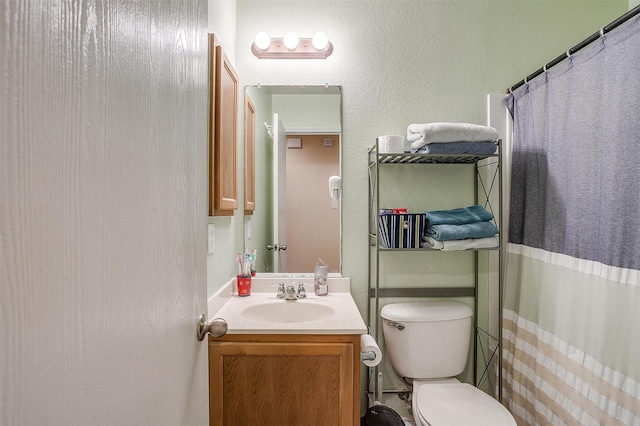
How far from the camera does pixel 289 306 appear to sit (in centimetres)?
160

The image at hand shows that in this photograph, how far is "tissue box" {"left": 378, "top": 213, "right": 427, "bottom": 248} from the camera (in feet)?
5.22

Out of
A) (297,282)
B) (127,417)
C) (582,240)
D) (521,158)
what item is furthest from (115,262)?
(521,158)

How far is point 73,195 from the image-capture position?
353mm

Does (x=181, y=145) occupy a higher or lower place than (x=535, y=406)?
higher

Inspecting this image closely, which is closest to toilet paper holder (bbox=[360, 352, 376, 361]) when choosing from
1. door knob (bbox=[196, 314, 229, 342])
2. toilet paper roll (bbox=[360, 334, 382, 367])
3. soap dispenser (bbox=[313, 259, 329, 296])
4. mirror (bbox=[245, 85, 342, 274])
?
toilet paper roll (bbox=[360, 334, 382, 367])

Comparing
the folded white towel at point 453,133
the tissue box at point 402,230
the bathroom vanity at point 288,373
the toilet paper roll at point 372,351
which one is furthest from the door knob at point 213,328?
the folded white towel at point 453,133

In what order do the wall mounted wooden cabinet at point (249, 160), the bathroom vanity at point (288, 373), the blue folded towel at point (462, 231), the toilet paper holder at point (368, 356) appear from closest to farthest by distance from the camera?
the bathroom vanity at point (288, 373) < the toilet paper holder at point (368, 356) < the blue folded towel at point (462, 231) < the wall mounted wooden cabinet at point (249, 160)

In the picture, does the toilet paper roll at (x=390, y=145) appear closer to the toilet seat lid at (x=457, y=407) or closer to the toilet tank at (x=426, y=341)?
the toilet tank at (x=426, y=341)

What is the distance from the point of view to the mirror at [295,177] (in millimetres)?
1805

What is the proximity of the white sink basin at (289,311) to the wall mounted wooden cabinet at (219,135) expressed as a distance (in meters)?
0.49

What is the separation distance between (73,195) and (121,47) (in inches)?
8.7

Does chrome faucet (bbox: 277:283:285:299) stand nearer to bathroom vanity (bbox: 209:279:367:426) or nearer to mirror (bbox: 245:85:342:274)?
mirror (bbox: 245:85:342:274)

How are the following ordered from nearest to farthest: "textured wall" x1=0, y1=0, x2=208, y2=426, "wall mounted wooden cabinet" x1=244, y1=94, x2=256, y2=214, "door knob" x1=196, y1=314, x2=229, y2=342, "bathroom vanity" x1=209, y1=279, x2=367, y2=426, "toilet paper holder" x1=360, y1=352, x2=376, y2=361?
"textured wall" x1=0, y1=0, x2=208, y2=426 < "door knob" x1=196, y1=314, x2=229, y2=342 < "bathroom vanity" x1=209, y1=279, x2=367, y2=426 < "toilet paper holder" x1=360, y1=352, x2=376, y2=361 < "wall mounted wooden cabinet" x1=244, y1=94, x2=256, y2=214

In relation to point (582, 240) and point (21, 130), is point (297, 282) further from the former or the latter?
point (21, 130)
